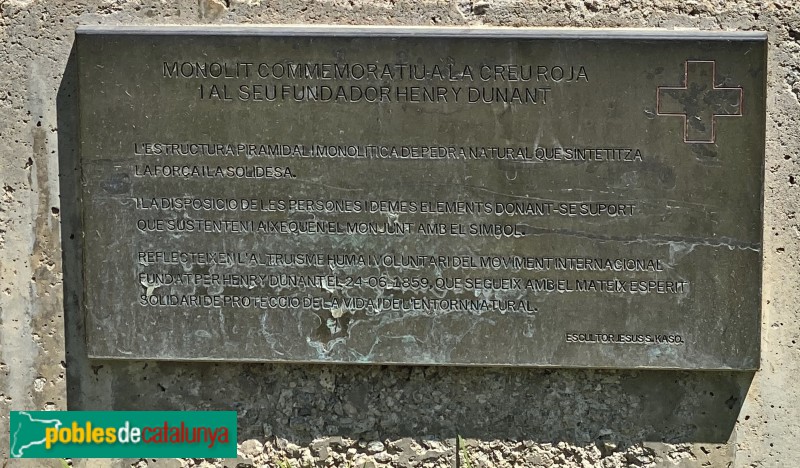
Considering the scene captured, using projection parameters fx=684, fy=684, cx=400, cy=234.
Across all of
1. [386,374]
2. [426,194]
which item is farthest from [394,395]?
[426,194]

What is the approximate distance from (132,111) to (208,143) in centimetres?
32

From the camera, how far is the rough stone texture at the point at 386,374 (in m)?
2.71

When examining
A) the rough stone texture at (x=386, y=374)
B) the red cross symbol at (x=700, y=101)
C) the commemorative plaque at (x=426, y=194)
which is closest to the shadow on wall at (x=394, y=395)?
the rough stone texture at (x=386, y=374)

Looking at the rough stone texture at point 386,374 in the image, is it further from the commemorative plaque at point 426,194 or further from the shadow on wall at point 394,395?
the commemorative plaque at point 426,194

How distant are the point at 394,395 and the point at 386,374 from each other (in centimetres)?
9

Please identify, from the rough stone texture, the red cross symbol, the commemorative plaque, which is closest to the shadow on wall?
the rough stone texture

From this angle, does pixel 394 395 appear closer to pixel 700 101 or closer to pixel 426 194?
pixel 426 194

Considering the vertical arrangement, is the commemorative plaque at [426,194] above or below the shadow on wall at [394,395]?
above

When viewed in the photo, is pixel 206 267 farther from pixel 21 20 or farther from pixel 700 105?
pixel 700 105

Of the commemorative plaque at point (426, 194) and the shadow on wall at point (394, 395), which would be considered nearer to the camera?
the commemorative plaque at point (426, 194)

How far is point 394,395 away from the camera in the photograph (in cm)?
285

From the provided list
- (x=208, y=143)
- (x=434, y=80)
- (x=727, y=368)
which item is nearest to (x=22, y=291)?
(x=208, y=143)

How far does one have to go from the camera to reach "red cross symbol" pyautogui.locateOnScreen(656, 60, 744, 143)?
255 cm

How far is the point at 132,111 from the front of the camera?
2656 mm
